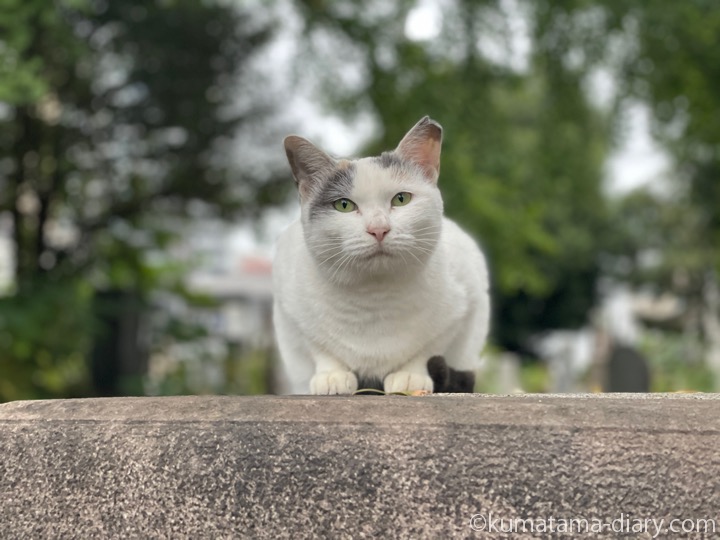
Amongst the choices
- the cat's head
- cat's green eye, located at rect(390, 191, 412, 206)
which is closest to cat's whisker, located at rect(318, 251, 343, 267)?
the cat's head

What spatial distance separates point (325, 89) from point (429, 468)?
6549 mm

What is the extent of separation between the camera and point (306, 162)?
6.43 feet

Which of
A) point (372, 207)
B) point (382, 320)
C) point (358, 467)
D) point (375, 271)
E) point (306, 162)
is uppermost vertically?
point (306, 162)

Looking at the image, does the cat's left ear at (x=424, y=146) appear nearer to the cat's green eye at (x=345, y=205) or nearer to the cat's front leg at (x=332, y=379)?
the cat's green eye at (x=345, y=205)

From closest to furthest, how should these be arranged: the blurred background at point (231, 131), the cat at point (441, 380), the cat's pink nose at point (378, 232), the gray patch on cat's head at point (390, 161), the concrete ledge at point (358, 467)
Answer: the concrete ledge at point (358, 467)
the cat's pink nose at point (378, 232)
the gray patch on cat's head at point (390, 161)
the cat at point (441, 380)
the blurred background at point (231, 131)

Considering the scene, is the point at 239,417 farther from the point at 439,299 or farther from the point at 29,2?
the point at 29,2

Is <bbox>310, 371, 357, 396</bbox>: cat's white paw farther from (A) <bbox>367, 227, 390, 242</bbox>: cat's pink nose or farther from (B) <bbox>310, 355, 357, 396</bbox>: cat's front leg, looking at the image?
(A) <bbox>367, 227, 390, 242</bbox>: cat's pink nose

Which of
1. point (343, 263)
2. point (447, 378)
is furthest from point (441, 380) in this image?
point (343, 263)

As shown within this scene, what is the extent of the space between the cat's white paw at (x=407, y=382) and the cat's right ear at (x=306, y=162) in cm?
46

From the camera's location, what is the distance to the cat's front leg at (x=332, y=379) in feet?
6.28

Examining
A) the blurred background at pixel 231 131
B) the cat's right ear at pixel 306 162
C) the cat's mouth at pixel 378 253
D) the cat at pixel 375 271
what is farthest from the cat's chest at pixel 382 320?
the blurred background at pixel 231 131

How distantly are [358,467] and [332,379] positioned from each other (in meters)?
0.48

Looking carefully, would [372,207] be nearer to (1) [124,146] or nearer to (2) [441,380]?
(2) [441,380]

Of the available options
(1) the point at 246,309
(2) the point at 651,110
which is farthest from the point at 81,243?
(1) the point at 246,309
